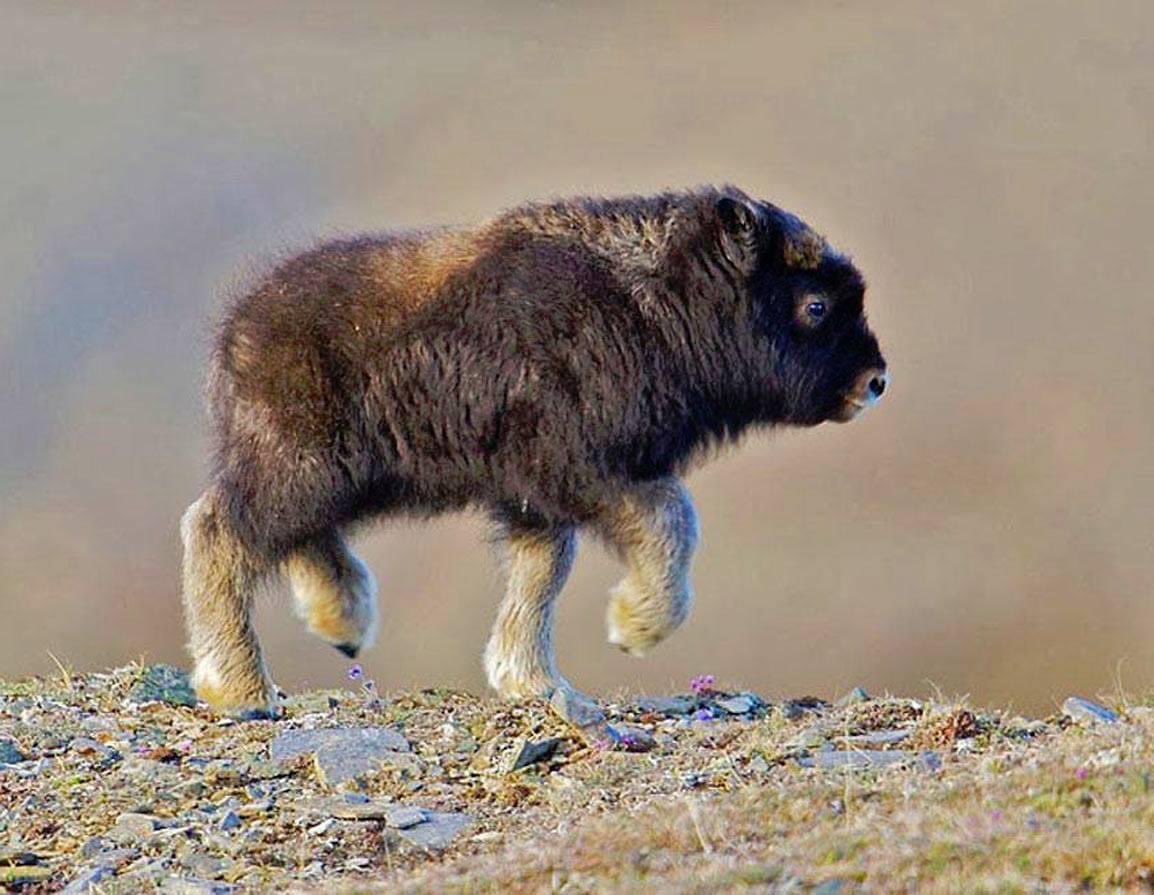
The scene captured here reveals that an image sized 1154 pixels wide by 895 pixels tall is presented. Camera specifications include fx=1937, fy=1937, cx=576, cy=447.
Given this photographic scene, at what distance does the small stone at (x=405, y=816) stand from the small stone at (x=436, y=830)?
0.02 m

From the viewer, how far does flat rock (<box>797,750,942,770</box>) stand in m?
7.64

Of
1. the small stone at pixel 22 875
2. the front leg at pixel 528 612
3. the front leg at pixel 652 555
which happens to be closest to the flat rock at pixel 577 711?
the front leg at pixel 652 555

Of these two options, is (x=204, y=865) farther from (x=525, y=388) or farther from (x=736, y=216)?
(x=736, y=216)

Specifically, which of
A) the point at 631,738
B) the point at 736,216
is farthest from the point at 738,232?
the point at 631,738

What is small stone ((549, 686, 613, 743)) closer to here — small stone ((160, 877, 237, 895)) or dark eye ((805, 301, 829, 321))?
small stone ((160, 877, 237, 895))

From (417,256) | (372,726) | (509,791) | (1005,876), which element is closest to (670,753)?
(509,791)

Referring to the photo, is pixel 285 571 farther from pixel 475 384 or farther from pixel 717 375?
pixel 717 375

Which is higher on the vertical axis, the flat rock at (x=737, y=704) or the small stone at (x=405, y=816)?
the flat rock at (x=737, y=704)

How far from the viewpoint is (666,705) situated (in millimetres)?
9742

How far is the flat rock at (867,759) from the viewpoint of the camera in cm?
764

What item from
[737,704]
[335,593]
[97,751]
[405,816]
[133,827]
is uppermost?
[335,593]

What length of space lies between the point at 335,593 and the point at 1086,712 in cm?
413

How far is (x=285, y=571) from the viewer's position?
10.4 meters

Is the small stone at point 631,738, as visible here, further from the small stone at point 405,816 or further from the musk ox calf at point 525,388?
the small stone at point 405,816
